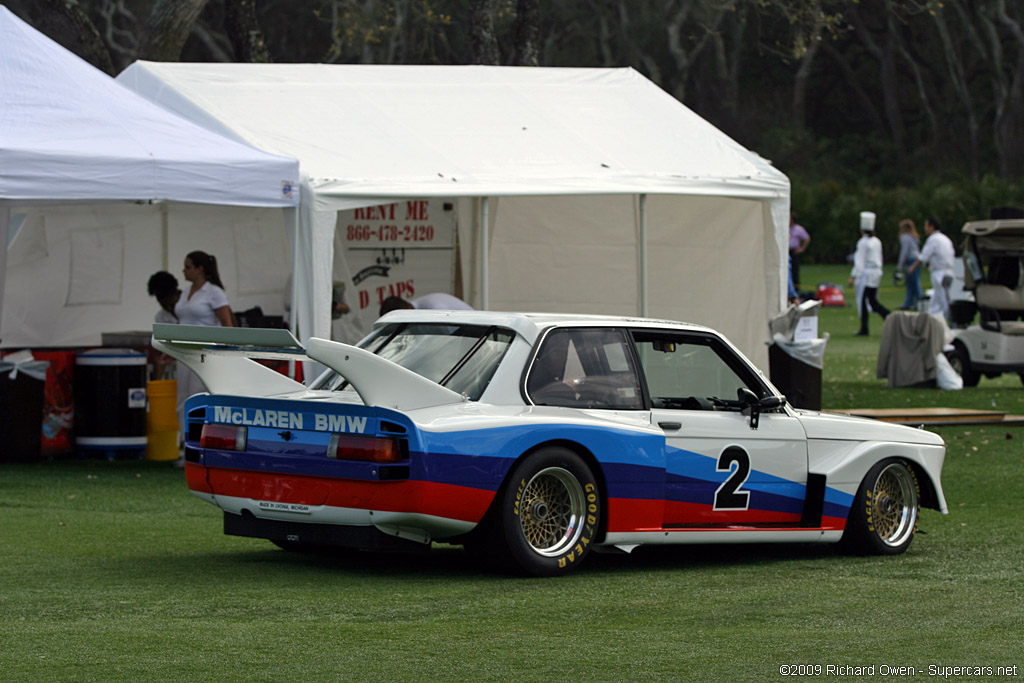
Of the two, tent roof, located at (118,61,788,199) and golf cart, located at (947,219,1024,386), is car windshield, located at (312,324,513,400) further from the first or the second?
golf cart, located at (947,219,1024,386)

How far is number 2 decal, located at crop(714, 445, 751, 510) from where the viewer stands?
855 cm

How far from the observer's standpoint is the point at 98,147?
1224 cm

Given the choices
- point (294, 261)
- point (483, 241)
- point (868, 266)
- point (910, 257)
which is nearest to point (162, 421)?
point (294, 261)

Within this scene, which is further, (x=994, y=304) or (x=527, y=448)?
(x=994, y=304)

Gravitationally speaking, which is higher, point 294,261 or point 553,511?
point 294,261

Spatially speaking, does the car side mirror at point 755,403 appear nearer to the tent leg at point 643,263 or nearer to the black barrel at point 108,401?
the black barrel at point 108,401

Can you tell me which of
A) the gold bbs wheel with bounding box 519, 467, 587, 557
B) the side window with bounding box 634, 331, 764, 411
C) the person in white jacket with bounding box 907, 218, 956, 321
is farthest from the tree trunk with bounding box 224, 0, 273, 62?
the gold bbs wheel with bounding box 519, 467, 587, 557

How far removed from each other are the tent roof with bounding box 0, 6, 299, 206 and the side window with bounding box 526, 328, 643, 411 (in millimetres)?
4984

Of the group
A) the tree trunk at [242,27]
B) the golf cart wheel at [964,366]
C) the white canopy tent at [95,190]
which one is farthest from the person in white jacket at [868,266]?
the white canopy tent at [95,190]

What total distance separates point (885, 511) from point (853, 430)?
1.69 ft

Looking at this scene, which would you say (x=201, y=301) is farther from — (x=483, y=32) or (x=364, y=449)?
(x=483, y=32)

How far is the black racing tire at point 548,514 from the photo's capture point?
773 centimetres

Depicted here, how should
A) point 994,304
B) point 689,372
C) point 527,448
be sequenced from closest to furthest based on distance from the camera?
point 527,448 → point 689,372 → point 994,304

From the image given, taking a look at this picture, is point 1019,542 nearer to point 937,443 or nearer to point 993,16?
point 937,443
